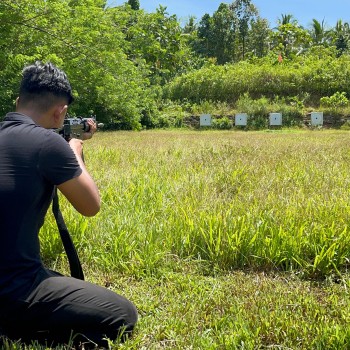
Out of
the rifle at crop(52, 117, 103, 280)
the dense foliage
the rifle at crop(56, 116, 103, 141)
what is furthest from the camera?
the dense foliage

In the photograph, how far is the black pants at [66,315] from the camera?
2.03m

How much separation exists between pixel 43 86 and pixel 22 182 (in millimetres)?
457

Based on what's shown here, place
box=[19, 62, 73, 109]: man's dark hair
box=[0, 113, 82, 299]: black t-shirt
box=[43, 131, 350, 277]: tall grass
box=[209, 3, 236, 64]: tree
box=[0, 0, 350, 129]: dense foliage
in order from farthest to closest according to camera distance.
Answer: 1. box=[209, 3, 236, 64]: tree
2. box=[0, 0, 350, 129]: dense foliage
3. box=[43, 131, 350, 277]: tall grass
4. box=[19, 62, 73, 109]: man's dark hair
5. box=[0, 113, 82, 299]: black t-shirt

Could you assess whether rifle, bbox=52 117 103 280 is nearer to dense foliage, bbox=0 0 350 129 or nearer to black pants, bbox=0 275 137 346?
black pants, bbox=0 275 137 346

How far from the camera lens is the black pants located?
6.67 ft

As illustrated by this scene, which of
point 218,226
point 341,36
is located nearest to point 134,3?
point 341,36

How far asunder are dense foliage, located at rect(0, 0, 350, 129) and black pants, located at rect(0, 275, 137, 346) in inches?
353

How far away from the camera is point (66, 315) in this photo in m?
2.05

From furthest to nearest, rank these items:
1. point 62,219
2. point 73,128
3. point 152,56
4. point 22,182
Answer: point 152,56 < point 73,128 < point 62,219 < point 22,182

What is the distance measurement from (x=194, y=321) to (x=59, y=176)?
0.98 m

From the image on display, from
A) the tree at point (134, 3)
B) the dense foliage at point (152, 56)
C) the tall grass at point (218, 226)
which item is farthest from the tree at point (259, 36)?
the tall grass at point (218, 226)

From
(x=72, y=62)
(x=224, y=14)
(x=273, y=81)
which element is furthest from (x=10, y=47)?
(x=224, y=14)

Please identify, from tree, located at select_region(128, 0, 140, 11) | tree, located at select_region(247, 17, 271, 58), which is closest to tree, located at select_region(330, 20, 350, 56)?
tree, located at select_region(247, 17, 271, 58)

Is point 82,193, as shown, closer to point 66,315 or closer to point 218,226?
point 66,315
